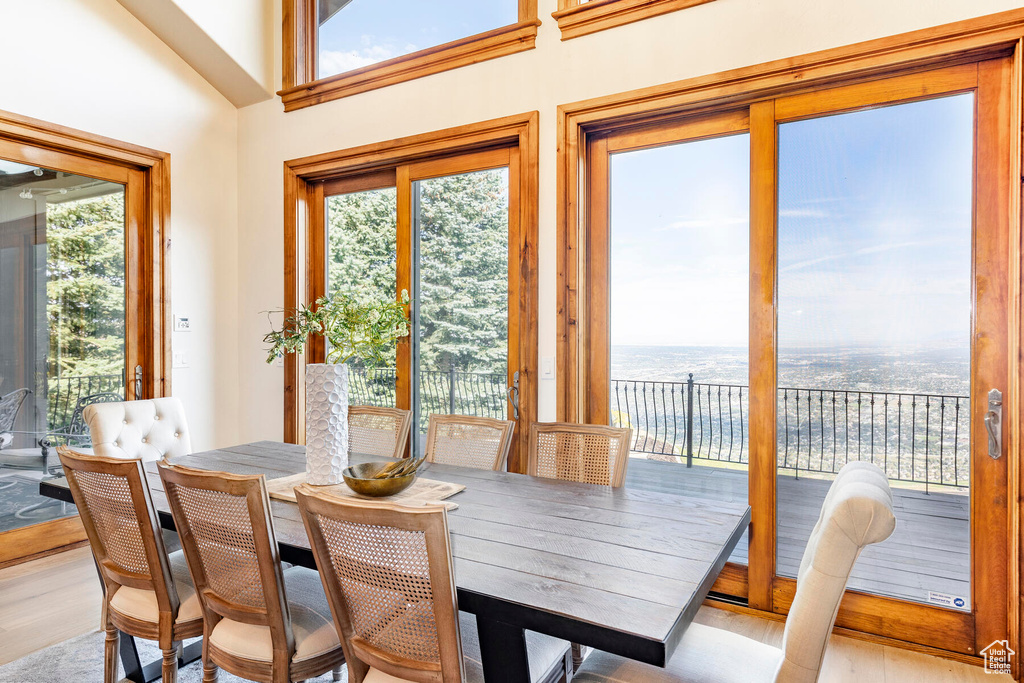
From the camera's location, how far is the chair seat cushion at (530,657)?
1.33 meters

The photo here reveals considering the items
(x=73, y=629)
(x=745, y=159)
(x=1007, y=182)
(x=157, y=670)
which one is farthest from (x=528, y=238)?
(x=73, y=629)

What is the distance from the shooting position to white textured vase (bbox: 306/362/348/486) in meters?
1.99

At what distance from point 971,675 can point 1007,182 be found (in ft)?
5.98

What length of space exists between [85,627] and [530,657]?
216cm

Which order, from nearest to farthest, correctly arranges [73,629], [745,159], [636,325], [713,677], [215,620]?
1. [713,677]
2. [215,620]
3. [73,629]
4. [745,159]
5. [636,325]

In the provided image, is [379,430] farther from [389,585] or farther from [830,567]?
[830,567]

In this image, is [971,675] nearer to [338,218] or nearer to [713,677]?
[713,677]

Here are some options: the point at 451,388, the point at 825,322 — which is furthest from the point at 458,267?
the point at 825,322

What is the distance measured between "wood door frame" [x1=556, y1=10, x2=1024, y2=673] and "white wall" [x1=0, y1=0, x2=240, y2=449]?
8.55 feet

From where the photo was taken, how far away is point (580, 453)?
224 centimetres

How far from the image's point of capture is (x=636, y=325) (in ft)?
9.65

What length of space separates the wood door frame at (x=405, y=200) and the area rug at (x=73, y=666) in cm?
168

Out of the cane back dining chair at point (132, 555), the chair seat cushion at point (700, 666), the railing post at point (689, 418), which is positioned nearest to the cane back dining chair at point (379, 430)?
the cane back dining chair at point (132, 555)

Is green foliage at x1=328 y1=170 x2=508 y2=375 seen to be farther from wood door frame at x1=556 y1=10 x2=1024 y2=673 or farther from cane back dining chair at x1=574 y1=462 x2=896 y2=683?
cane back dining chair at x1=574 y1=462 x2=896 y2=683
